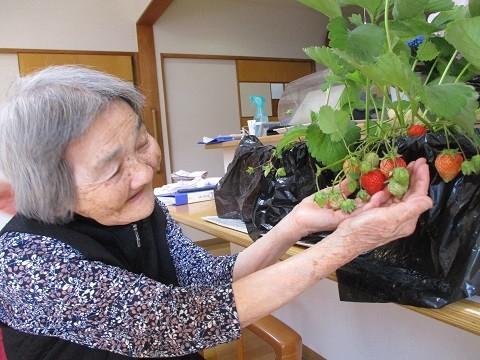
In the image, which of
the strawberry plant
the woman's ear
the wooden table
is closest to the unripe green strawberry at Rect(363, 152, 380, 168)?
the strawberry plant

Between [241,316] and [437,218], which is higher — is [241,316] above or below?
below

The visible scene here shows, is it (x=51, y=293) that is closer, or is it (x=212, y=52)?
(x=51, y=293)

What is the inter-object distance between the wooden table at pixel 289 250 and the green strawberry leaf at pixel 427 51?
35 cm

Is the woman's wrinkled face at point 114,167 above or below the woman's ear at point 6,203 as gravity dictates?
above

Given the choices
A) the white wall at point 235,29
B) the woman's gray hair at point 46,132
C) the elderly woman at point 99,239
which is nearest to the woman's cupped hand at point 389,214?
the elderly woman at point 99,239

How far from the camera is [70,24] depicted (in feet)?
11.3

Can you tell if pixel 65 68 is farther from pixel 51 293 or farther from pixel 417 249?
pixel 417 249

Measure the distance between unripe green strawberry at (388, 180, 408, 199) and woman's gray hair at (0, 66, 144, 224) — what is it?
469mm

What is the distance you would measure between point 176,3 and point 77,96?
11.9 ft

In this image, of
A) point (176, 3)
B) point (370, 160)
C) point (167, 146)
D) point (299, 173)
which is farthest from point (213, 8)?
point (370, 160)

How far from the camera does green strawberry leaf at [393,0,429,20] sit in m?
0.52

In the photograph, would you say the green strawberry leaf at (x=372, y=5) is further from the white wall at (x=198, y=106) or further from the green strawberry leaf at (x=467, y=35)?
the white wall at (x=198, y=106)

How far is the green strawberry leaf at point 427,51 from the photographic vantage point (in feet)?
1.91

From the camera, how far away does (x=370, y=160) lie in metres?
0.56
